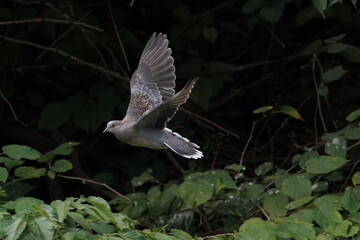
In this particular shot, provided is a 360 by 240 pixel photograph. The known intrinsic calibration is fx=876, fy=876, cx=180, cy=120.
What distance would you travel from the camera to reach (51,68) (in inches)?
→ 227

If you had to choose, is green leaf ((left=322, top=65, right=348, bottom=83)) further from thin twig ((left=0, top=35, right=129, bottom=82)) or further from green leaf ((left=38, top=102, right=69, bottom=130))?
green leaf ((left=38, top=102, right=69, bottom=130))

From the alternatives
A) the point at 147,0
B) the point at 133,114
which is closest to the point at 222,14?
the point at 147,0

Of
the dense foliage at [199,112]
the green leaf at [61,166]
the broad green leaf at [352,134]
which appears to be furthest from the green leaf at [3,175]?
the broad green leaf at [352,134]

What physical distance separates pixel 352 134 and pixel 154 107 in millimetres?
1132

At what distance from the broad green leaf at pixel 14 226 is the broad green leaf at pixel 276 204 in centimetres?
159

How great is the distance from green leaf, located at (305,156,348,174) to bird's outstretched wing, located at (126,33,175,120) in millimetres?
761

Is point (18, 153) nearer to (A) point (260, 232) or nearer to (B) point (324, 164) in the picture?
(A) point (260, 232)

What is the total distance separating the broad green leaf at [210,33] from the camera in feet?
18.5

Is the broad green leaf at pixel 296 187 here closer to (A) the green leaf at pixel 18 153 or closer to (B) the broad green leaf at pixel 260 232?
(B) the broad green leaf at pixel 260 232

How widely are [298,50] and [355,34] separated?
0.43 meters

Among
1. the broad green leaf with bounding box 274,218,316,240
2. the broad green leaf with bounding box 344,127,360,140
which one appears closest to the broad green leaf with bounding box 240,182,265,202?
the broad green leaf with bounding box 344,127,360,140

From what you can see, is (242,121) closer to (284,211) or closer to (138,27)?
Result: (138,27)

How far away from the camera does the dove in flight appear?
3.84 m

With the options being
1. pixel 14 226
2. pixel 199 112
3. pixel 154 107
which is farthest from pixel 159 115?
pixel 199 112
